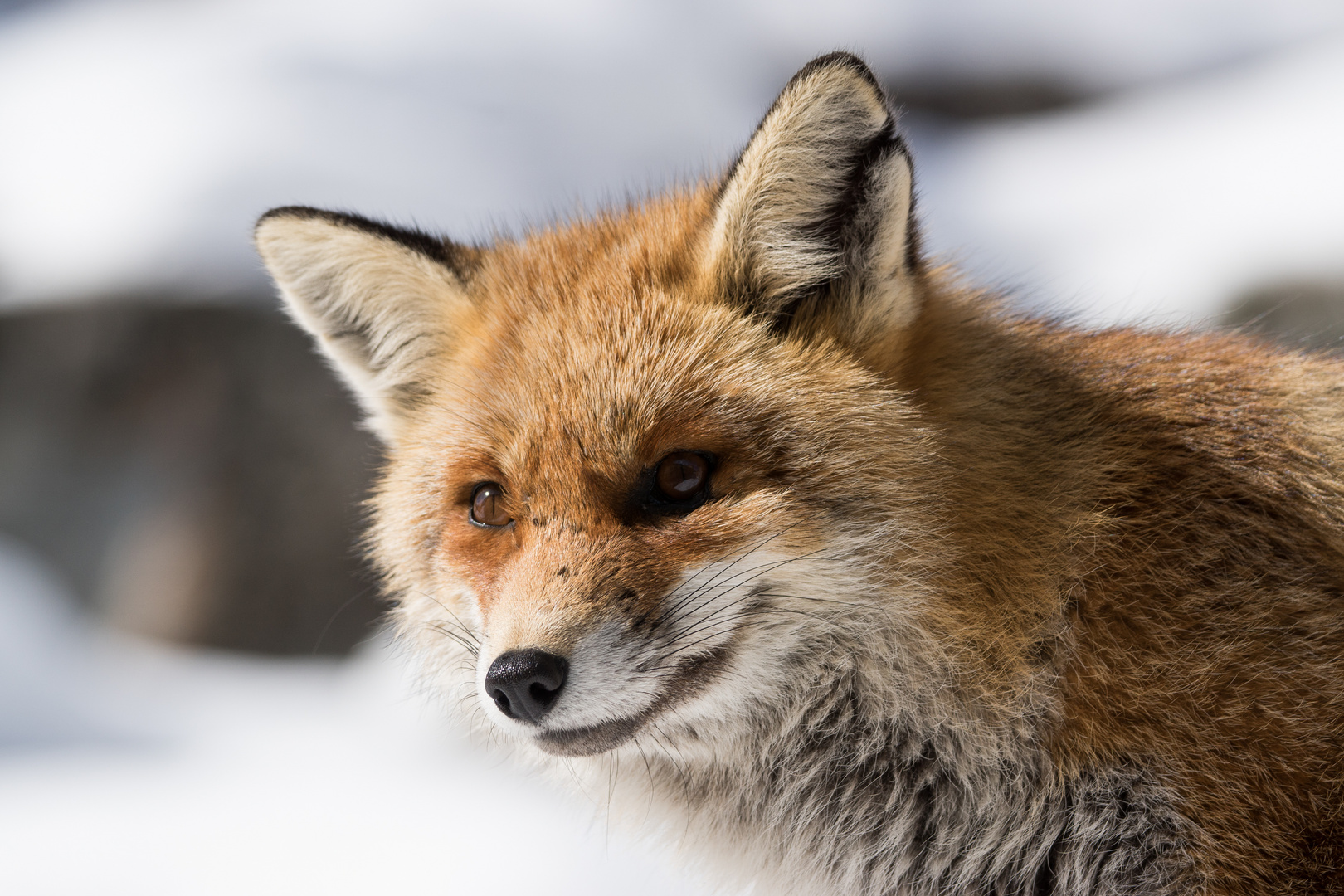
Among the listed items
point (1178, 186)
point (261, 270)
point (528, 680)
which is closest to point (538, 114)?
point (261, 270)

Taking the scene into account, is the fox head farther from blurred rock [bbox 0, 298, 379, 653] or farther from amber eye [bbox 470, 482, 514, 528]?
blurred rock [bbox 0, 298, 379, 653]

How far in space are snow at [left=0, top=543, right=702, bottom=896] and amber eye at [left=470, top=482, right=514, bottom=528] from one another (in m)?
0.99

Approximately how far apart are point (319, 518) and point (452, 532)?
5.53 meters

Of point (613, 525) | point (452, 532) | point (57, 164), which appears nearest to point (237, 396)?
point (57, 164)

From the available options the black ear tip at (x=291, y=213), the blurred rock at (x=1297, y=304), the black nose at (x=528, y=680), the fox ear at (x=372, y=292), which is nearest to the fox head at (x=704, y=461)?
the black nose at (x=528, y=680)

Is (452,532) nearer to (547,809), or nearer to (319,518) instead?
(547,809)

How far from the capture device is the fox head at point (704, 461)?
2.20m

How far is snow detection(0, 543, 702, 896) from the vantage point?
4.71 meters

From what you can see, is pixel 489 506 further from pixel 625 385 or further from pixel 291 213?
pixel 291 213

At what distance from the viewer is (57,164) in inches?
343

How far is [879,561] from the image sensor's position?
238 cm

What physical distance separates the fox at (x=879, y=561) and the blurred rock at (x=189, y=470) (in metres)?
5.38

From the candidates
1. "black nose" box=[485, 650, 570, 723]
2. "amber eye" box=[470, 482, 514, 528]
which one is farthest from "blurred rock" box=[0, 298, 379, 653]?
"black nose" box=[485, 650, 570, 723]

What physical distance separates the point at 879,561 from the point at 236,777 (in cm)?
512
